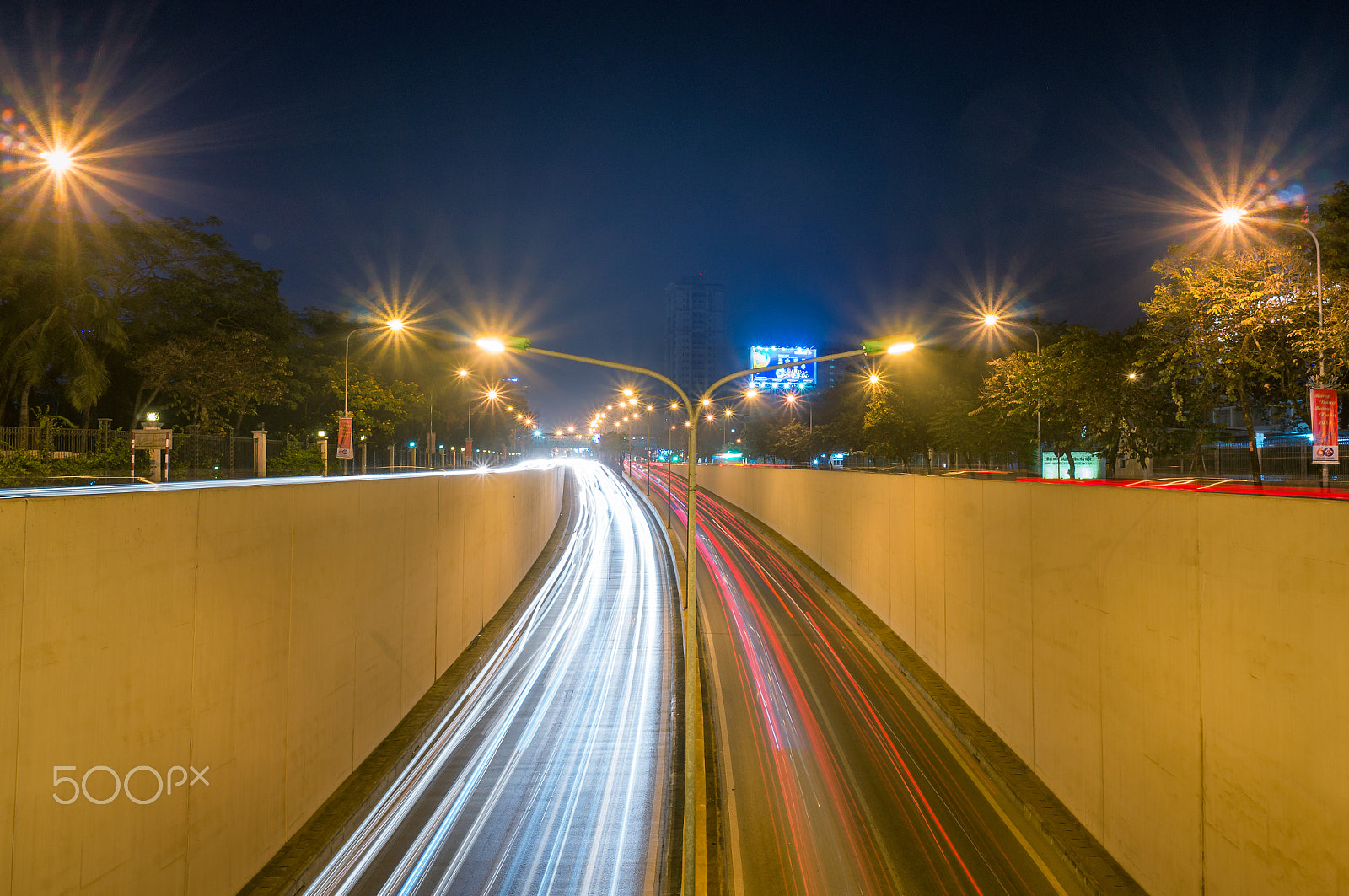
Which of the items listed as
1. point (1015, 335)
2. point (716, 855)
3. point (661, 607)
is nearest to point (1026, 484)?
point (716, 855)

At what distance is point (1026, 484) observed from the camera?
447 inches

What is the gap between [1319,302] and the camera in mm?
15742

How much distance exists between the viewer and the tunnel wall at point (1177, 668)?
18.7ft

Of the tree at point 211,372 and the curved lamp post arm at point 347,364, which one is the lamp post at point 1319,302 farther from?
the tree at point 211,372

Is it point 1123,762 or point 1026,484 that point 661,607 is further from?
point 1123,762

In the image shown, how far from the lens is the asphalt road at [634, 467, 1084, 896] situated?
9.38 metres

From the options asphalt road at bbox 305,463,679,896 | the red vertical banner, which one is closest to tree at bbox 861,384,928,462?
asphalt road at bbox 305,463,679,896

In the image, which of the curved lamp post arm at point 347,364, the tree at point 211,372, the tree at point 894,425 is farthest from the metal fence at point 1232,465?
the tree at point 211,372

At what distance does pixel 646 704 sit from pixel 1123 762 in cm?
968

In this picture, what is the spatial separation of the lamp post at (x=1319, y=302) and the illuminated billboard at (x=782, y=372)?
261 feet

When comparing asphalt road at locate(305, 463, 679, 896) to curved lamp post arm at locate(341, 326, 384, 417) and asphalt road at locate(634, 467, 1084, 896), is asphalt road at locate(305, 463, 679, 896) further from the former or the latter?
curved lamp post arm at locate(341, 326, 384, 417)

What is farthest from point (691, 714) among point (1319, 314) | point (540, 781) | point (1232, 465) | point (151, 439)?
point (1232, 465)

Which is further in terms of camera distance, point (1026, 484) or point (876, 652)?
point (876, 652)

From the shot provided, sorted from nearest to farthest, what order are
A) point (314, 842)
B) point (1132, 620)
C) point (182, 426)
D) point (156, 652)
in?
point (156, 652), point (1132, 620), point (314, 842), point (182, 426)
